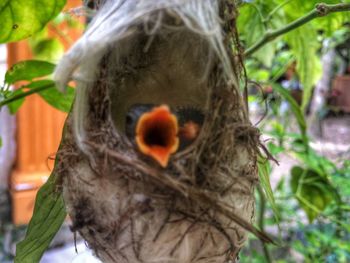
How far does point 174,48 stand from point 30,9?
24 cm

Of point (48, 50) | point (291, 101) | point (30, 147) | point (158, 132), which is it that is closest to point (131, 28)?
point (158, 132)

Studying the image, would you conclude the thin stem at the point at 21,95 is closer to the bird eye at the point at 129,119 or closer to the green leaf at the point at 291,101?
the bird eye at the point at 129,119

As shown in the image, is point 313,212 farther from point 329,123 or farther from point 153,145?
point 329,123

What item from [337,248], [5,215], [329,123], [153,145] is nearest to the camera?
[153,145]

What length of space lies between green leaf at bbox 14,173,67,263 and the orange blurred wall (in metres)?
1.42

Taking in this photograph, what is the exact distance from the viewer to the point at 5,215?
207cm

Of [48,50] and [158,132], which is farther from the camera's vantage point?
[48,50]

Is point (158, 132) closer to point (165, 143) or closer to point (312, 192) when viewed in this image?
point (165, 143)

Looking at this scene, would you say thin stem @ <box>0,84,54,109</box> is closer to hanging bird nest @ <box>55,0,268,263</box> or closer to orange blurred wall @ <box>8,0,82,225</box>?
hanging bird nest @ <box>55,0,268,263</box>

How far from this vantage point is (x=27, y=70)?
71 centimetres

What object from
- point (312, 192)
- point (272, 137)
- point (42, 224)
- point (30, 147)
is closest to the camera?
point (42, 224)

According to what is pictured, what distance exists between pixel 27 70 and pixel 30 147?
1367 millimetres

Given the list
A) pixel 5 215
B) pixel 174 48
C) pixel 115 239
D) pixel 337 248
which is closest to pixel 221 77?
pixel 174 48

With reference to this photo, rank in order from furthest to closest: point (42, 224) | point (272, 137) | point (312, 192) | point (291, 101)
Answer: point (272, 137) → point (312, 192) → point (291, 101) → point (42, 224)
